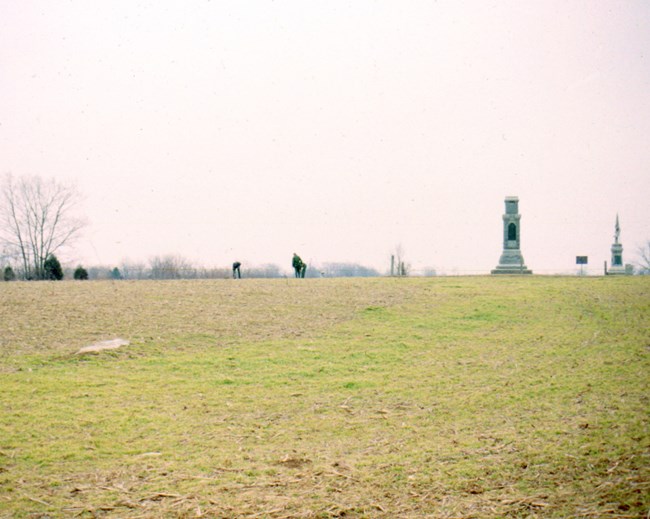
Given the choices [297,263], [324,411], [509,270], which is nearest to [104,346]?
[324,411]

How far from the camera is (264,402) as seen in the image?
36.4ft

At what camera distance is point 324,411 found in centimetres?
1049

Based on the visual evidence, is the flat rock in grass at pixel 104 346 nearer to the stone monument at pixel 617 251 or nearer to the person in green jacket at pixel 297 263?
the person in green jacket at pixel 297 263

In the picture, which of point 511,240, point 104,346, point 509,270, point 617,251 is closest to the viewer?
point 104,346

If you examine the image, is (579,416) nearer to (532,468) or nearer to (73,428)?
(532,468)

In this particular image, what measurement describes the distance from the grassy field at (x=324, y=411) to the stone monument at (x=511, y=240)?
967 inches

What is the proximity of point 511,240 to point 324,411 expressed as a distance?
39896 millimetres

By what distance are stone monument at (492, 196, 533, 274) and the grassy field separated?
24551 mm

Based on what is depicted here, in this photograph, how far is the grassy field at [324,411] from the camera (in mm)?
6715

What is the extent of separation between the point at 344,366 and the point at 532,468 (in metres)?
6.92

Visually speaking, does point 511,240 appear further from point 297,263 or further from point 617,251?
point 297,263

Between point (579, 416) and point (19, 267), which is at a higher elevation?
point (19, 267)

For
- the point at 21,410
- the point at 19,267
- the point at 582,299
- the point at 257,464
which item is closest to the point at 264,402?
the point at 257,464

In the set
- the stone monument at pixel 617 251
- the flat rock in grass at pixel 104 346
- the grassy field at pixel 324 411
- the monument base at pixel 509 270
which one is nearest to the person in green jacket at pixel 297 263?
the grassy field at pixel 324 411
